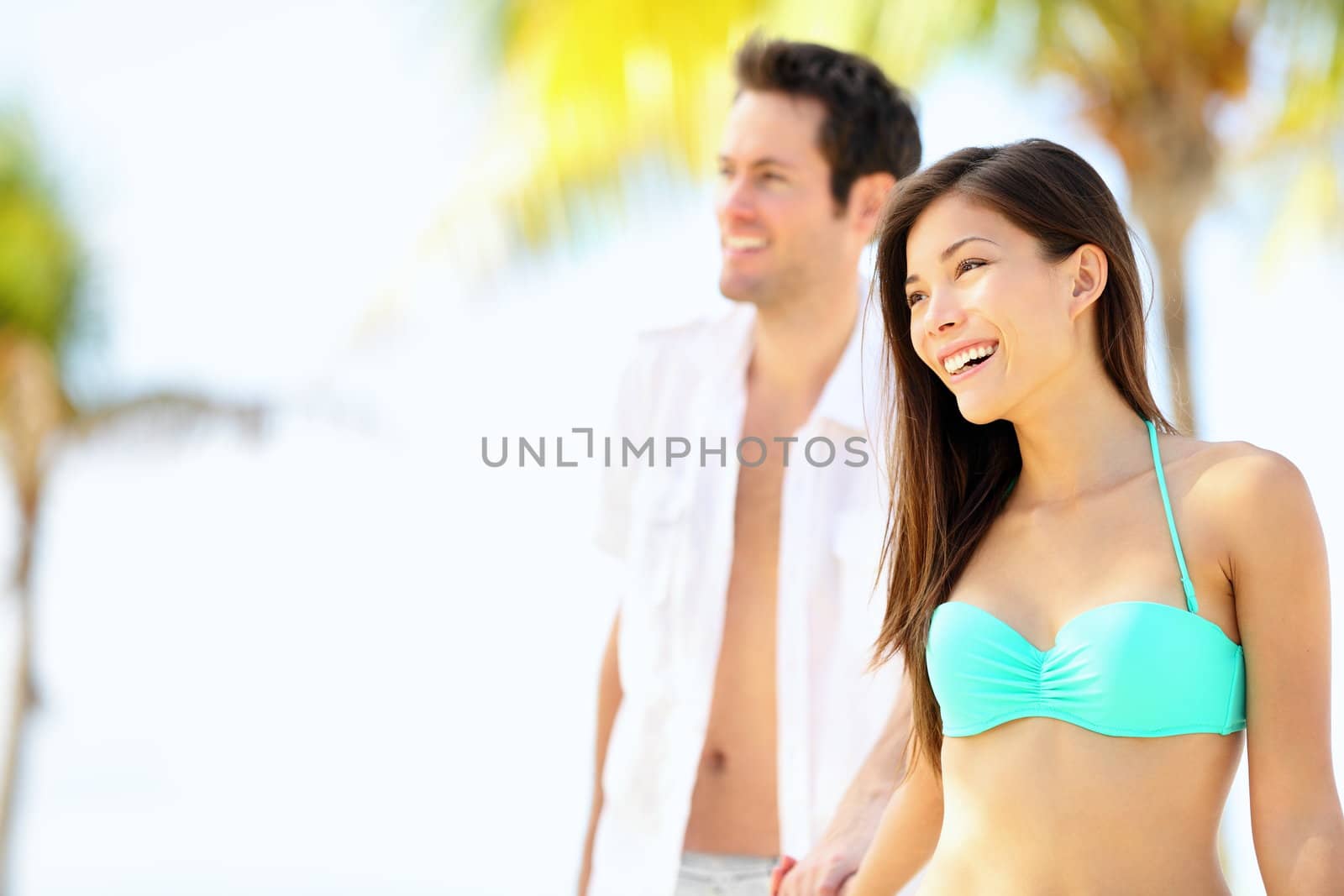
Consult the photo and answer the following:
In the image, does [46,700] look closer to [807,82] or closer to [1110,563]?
[807,82]

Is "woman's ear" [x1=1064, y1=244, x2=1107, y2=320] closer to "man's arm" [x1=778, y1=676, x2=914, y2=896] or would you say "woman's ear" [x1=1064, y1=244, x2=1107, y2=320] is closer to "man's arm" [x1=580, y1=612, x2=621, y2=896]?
"man's arm" [x1=778, y1=676, x2=914, y2=896]

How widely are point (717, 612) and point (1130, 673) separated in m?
1.54

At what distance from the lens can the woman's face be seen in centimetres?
196

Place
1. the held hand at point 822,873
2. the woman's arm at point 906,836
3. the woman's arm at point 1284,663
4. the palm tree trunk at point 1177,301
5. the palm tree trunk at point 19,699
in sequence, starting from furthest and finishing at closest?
the palm tree trunk at point 19,699 < the palm tree trunk at point 1177,301 < the held hand at point 822,873 < the woman's arm at point 906,836 < the woman's arm at point 1284,663

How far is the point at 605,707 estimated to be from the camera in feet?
11.3

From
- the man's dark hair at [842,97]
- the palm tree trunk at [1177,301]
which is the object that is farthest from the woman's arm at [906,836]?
the palm tree trunk at [1177,301]

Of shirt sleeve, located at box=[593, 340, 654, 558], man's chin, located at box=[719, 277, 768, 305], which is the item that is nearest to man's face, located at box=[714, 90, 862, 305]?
man's chin, located at box=[719, 277, 768, 305]

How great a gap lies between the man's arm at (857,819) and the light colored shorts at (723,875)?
685 millimetres

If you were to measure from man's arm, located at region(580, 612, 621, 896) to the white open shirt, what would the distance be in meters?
0.04

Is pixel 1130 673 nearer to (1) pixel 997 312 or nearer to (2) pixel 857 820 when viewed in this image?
(1) pixel 997 312

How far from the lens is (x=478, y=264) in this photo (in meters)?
8.15

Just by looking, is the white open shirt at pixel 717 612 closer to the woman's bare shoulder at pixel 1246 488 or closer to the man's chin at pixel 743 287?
the man's chin at pixel 743 287

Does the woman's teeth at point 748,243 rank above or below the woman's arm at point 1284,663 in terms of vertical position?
above

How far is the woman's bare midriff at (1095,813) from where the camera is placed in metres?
1.75
